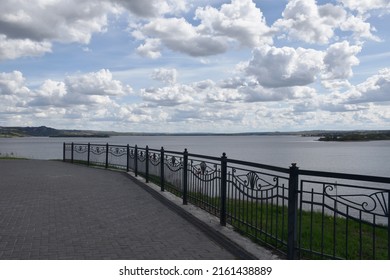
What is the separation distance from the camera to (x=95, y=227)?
7.77m

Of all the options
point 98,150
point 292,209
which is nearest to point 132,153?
point 98,150

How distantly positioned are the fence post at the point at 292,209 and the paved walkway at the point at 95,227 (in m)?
0.91

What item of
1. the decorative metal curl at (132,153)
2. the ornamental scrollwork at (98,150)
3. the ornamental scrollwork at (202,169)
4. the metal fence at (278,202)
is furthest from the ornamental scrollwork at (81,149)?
the ornamental scrollwork at (202,169)

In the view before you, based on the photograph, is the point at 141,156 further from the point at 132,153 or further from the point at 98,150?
the point at 98,150

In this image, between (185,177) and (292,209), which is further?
(185,177)

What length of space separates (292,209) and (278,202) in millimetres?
1597

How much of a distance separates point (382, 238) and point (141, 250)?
7.40 metres

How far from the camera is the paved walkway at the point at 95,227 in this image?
6090 mm

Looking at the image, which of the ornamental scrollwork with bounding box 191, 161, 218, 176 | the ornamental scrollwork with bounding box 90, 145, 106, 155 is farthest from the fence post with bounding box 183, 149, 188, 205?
the ornamental scrollwork with bounding box 90, 145, 106, 155

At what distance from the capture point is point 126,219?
856cm

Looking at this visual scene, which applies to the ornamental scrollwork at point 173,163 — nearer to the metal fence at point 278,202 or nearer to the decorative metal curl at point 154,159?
the metal fence at point 278,202

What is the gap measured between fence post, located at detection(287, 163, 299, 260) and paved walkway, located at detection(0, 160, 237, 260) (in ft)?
2.98
